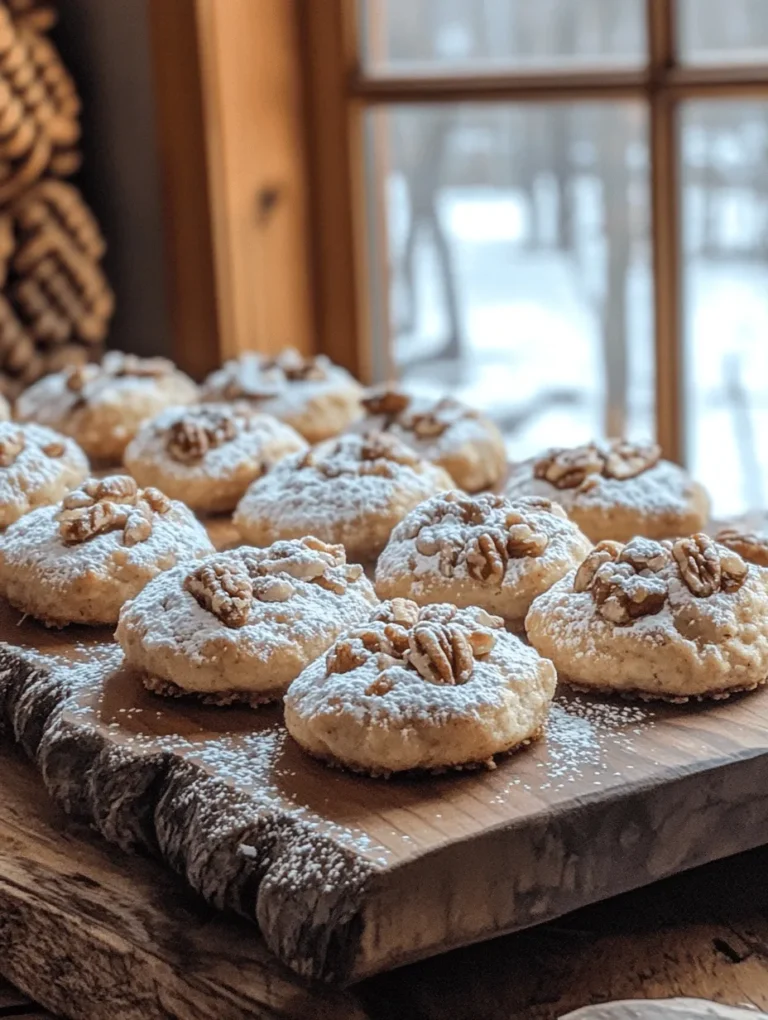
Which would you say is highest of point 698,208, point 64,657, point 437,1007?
point 698,208

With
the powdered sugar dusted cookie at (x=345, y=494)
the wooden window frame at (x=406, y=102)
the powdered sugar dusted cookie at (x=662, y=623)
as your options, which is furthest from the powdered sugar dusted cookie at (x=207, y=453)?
the wooden window frame at (x=406, y=102)

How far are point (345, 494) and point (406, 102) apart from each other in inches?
49.3

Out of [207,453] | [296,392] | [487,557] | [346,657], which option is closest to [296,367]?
[296,392]

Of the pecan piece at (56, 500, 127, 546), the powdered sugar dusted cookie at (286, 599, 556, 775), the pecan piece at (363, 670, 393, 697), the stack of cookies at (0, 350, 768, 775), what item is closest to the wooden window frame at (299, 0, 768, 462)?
the stack of cookies at (0, 350, 768, 775)

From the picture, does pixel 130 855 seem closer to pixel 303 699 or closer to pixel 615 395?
pixel 303 699

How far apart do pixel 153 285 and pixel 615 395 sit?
934 mm

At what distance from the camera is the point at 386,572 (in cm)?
160

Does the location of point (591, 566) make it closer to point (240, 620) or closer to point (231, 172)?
point (240, 620)

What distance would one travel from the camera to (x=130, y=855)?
1.37 meters

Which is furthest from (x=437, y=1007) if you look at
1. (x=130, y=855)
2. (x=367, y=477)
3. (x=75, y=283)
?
(x=75, y=283)

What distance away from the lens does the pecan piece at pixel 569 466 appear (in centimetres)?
178

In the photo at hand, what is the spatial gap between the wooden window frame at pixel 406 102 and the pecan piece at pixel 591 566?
1178 millimetres

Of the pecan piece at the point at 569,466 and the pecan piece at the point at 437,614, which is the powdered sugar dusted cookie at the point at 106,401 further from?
the pecan piece at the point at 437,614

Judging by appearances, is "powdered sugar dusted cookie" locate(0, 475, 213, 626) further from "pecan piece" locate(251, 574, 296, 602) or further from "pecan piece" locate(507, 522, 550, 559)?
"pecan piece" locate(507, 522, 550, 559)
